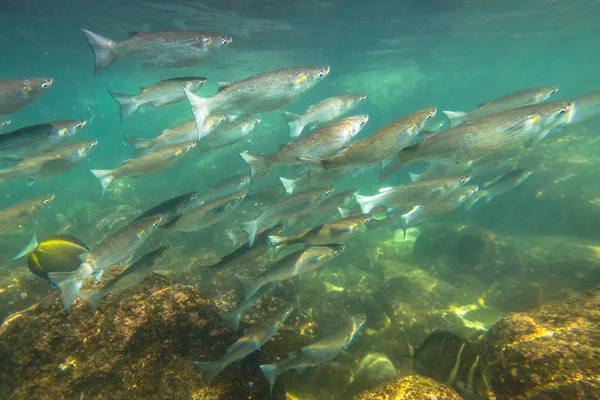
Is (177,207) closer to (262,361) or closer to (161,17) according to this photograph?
(262,361)

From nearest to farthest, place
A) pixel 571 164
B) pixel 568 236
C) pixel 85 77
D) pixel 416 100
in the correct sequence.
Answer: pixel 568 236, pixel 571 164, pixel 416 100, pixel 85 77

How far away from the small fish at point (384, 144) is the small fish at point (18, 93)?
4.82 metres

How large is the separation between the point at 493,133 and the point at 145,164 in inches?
238

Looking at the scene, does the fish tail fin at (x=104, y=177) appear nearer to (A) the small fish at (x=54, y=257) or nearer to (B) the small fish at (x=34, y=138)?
(B) the small fish at (x=34, y=138)

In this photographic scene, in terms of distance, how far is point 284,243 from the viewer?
4781mm

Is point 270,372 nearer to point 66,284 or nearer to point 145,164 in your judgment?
point 66,284

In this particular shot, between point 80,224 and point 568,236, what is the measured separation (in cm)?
2378

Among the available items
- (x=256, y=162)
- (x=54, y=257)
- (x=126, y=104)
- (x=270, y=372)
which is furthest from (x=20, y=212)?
(x=270, y=372)

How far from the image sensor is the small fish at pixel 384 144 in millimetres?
4082

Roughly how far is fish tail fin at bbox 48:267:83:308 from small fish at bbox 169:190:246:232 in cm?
186

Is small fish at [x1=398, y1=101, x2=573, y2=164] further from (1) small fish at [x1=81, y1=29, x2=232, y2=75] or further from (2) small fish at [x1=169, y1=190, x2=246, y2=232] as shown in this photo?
(1) small fish at [x1=81, y1=29, x2=232, y2=75]

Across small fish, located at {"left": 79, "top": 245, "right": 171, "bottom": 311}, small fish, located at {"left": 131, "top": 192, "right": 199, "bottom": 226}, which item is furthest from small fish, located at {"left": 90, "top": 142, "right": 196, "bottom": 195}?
small fish, located at {"left": 79, "top": 245, "right": 171, "bottom": 311}

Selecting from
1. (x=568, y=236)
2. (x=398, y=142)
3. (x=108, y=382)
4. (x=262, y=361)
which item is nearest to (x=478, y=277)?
(x=568, y=236)

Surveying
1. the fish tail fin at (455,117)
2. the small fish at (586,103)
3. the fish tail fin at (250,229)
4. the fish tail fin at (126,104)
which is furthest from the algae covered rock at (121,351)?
the small fish at (586,103)
